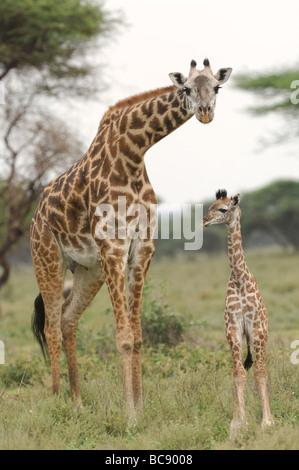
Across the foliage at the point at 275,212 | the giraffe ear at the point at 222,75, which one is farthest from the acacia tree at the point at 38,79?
the foliage at the point at 275,212

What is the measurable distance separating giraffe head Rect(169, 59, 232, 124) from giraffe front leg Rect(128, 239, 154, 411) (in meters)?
1.25

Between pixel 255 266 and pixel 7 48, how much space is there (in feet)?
38.6

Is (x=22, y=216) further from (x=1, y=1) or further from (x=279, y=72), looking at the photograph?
(x=279, y=72)

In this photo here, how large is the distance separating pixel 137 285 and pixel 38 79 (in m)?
9.79

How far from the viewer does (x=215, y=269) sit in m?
21.2

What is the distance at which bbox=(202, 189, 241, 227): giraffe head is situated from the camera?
4.45 m

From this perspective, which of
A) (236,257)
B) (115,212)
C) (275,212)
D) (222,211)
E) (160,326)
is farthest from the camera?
(275,212)

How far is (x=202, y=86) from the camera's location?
171 inches

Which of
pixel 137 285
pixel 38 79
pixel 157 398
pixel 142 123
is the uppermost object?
pixel 38 79

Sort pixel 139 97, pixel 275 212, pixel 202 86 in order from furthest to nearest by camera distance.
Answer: pixel 275 212, pixel 139 97, pixel 202 86

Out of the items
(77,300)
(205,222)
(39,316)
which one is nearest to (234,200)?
(205,222)

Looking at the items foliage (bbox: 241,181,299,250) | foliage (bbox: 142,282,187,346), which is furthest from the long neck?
foliage (bbox: 241,181,299,250)

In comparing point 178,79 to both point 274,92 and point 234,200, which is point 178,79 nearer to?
point 234,200

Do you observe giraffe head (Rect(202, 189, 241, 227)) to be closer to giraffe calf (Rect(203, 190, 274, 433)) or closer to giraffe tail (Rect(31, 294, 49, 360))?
giraffe calf (Rect(203, 190, 274, 433))
